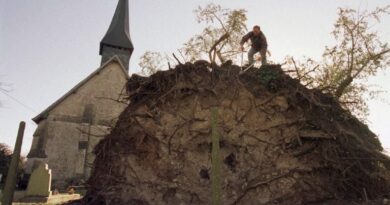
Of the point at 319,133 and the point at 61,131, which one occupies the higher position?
the point at 61,131

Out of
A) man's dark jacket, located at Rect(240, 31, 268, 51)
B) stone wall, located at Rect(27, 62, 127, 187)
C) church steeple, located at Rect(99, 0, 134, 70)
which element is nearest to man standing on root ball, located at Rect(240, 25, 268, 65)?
man's dark jacket, located at Rect(240, 31, 268, 51)

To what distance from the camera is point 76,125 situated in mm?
20422

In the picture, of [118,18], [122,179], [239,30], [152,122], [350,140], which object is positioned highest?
[118,18]

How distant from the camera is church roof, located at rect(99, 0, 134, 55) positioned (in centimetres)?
3012

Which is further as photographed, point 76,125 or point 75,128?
point 76,125

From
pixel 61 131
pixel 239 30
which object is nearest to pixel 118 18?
pixel 61 131

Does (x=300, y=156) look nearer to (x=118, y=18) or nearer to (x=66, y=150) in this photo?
(x=66, y=150)

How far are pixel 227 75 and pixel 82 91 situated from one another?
1594cm

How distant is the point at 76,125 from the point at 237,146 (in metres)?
15.4

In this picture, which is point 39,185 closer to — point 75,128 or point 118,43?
point 75,128

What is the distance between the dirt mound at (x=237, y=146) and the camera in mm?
7352

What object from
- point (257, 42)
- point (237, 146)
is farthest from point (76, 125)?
point (237, 146)

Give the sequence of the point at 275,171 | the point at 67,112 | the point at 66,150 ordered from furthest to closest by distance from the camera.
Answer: the point at 67,112 < the point at 66,150 < the point at 275,171

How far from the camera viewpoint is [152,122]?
8.45 m
